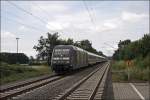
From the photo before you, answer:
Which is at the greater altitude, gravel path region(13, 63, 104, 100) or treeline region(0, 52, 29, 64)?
treeline region(0, 52, 29, 64)

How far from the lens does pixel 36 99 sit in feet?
A: 61.0

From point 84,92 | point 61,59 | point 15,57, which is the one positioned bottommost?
point 84,92

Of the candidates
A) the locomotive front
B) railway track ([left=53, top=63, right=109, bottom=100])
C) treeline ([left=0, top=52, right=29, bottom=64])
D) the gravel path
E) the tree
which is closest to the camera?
railway track ([left=53, top=63, right=109, bottom=100])

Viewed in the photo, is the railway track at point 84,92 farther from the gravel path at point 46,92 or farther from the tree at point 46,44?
the tree at point 46,44

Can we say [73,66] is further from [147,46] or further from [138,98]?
[138,98]

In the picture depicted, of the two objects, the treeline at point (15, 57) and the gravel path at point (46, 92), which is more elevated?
the treeline at point (15, 57)

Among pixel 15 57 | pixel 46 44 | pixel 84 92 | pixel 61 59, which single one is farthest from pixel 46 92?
pixel 15 57

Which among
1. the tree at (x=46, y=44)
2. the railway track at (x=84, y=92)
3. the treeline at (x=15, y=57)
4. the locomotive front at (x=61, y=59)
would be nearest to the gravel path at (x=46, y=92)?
the railway track at (x=84, y=92)

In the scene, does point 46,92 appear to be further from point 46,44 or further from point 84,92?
point 46,44

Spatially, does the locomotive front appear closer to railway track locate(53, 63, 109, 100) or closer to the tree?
railway track locate(53, 63, 109, 100)

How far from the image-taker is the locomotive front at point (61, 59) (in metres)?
42.9

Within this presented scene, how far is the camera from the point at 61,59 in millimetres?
43438

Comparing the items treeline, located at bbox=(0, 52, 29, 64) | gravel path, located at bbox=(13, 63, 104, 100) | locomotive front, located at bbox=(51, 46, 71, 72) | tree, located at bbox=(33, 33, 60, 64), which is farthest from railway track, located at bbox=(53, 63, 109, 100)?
treeline, located at bbox=(0, 52, 29, 64)

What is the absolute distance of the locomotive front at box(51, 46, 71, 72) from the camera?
141 ft
